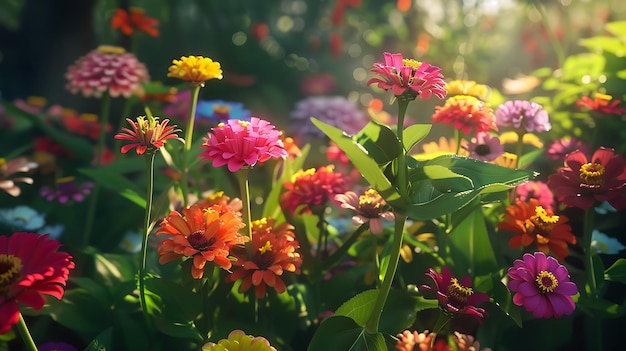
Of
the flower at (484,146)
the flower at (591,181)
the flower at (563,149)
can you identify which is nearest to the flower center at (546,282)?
the flower at (591,181)

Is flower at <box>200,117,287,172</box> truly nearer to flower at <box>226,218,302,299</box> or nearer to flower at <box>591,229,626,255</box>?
flower at <box>226,218,302,299</box>

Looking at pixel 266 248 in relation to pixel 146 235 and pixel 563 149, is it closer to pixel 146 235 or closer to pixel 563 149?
pixel 146 235

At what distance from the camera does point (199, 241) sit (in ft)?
2.17

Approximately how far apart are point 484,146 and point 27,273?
61cm

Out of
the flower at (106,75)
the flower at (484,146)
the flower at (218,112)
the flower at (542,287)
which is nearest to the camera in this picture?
the flower at (542,287)

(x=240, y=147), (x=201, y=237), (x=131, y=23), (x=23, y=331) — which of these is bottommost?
(x=23, y=331)

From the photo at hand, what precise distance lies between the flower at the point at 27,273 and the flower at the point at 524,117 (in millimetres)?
605

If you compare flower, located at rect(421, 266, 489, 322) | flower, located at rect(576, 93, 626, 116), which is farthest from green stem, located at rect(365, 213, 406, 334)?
flower, located at rect(576, 93, 626, 116)

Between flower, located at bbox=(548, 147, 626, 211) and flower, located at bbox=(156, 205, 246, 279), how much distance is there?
41cm

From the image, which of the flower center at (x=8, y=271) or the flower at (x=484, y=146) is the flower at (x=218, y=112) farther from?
the flower center at (x=8, y=271)

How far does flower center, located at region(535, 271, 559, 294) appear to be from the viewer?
2.17ft

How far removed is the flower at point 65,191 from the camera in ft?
3.57

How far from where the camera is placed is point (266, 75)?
2150 millimetres

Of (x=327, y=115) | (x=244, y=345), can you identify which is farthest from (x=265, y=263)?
(x=327, y=115)
